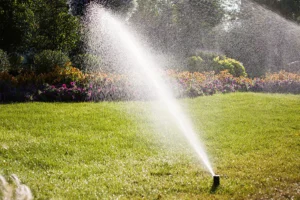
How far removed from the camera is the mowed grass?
446 centimetres

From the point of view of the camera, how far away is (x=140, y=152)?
19.0ft

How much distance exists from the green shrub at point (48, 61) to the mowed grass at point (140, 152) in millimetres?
3041

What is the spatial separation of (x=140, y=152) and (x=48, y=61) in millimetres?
6841

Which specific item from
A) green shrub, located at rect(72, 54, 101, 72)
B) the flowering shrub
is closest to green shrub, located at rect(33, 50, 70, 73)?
the flowering shrub

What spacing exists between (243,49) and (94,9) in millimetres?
14458

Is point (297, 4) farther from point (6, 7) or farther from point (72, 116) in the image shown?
point (72, 116)

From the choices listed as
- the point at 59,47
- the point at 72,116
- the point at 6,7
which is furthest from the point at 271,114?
the point at 6,7

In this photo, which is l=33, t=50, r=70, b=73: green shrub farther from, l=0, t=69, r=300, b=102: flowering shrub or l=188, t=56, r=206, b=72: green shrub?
l=188, t=56, r=206, b=72: green shrub

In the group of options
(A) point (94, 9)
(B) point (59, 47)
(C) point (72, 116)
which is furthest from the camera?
(A) point (94, 9)

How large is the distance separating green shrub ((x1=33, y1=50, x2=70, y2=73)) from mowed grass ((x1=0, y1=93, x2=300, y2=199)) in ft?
9.98

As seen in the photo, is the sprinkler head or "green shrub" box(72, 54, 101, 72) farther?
"green shrub" box(72, 54, 101, 72)

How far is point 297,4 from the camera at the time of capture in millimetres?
32062

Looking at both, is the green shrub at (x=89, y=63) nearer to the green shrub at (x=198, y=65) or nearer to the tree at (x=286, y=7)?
the green shrub at (x=198, y=65)

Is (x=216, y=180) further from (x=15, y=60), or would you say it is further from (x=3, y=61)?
(x=15, y=60)
